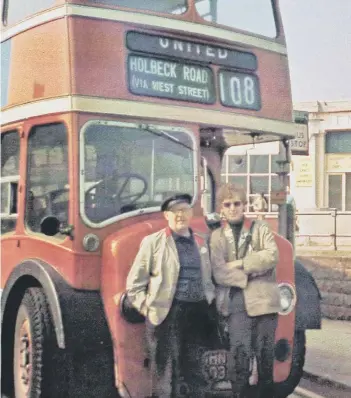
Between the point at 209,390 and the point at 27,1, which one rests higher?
the point at 27,1

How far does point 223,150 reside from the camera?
8.15m

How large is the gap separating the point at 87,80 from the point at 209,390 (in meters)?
2.24

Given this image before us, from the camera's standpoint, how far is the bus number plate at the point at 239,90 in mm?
6555

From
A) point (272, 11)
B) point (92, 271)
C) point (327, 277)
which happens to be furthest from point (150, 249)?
point (327, 277)

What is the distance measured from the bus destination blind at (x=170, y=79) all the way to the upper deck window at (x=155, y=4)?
0.39 meters

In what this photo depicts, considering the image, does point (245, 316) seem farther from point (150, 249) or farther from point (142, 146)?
point (142, 146)

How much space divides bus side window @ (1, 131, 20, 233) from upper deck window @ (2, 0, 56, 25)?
0.88 m

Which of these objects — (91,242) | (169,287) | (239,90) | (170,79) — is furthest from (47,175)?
(239,90)

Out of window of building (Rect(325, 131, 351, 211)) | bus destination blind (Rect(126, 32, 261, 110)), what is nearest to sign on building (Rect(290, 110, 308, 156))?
bus destination blind (Rect(126, 32, 261, 110))

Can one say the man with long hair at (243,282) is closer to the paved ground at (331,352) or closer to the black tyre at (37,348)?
the black tyre at (37,348)

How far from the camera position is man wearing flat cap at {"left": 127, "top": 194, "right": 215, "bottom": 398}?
5.29m

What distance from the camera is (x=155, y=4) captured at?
20.7 ft

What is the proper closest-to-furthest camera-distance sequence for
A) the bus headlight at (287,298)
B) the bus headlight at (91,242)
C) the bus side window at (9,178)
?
the bus headlight at (91,242) → the bus headlight at (287,298) → the bus side window at (9,178)

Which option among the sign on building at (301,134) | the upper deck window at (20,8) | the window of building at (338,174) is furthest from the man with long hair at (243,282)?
the window of building at (338,174)
